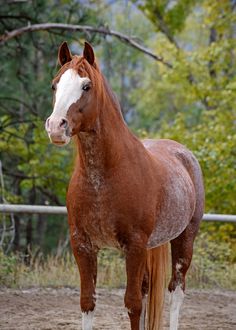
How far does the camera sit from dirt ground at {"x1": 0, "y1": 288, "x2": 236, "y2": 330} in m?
5.32

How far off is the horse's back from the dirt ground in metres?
1.07

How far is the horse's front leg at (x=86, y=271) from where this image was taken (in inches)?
150

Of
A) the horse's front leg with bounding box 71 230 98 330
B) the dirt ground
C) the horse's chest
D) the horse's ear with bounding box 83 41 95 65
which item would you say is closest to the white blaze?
the horse's ear with bounding box 83 41 95 65

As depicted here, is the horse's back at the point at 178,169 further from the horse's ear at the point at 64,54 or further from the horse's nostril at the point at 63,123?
the horse's nostril at the point at 63,123

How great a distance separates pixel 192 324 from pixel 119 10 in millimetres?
29454

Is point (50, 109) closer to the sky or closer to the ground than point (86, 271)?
closer to the sky

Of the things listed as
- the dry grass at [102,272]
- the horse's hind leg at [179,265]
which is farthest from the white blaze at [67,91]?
the dry grass at [102,272]

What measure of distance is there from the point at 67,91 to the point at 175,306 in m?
2.01

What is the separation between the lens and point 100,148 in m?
3.70

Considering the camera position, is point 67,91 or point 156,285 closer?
point 67,91

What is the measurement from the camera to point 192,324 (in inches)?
215

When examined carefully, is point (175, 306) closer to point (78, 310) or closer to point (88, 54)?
point (78, 310)

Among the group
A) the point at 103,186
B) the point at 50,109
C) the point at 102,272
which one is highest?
the point at 50,109

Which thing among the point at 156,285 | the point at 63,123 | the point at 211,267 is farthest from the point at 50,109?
the point at 63,123
